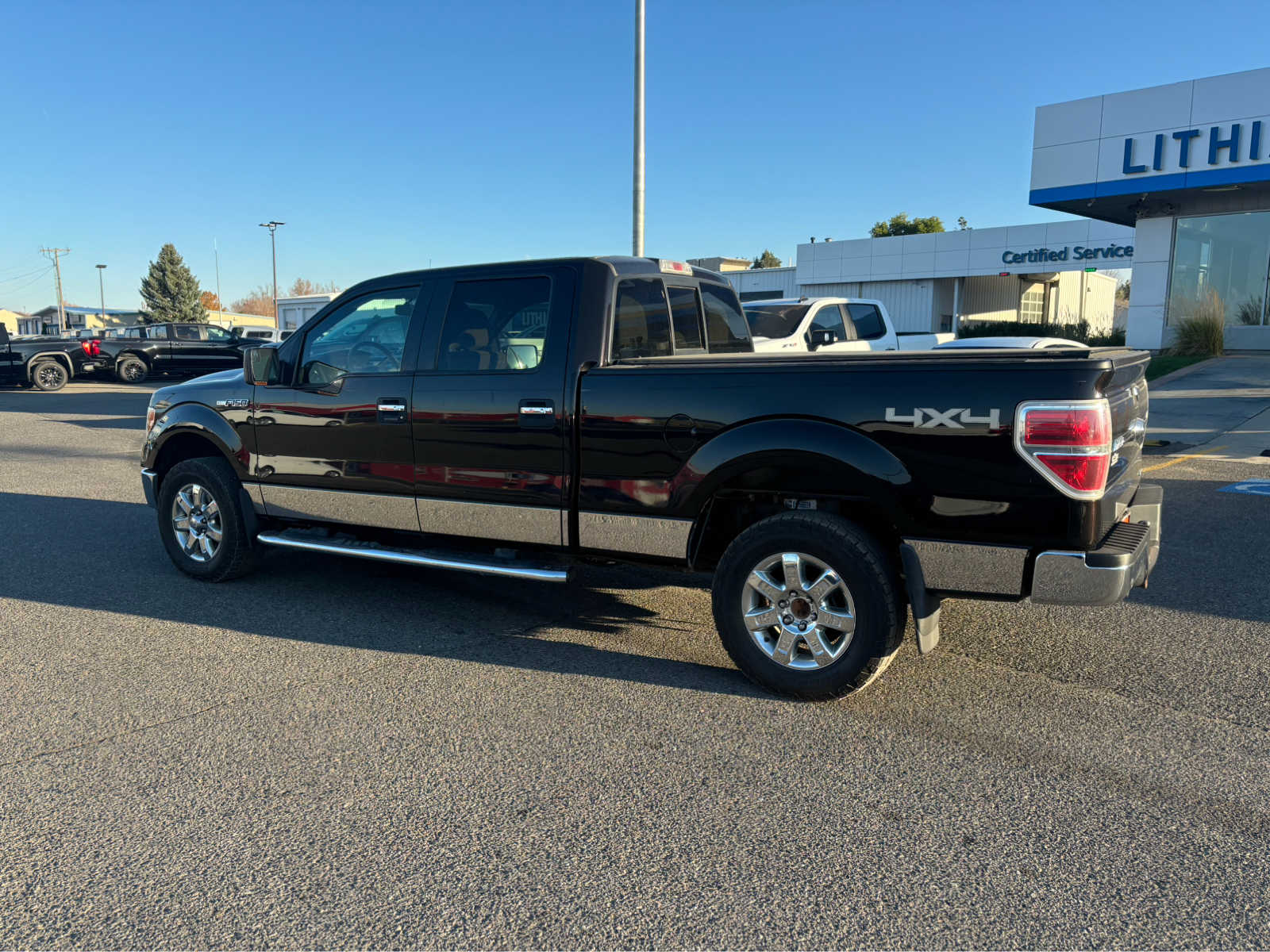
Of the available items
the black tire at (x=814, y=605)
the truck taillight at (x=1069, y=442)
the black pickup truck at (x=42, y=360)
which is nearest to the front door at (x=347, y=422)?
the black tire at (x=814, y=605)

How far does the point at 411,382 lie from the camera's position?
5.45m

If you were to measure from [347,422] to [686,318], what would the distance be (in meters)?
2.08

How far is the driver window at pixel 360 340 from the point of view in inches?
222

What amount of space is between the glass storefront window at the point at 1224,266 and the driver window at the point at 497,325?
22.7 m

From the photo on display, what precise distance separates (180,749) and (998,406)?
3538 millimetres

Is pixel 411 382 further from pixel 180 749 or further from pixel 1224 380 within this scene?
pixel 1224 380

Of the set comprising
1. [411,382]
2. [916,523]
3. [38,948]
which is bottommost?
[38,948]

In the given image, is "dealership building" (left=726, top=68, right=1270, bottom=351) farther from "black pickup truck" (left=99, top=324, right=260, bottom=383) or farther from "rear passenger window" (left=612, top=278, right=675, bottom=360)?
"black pickup truck" (left=99, top=324, right=260, bottom=383)

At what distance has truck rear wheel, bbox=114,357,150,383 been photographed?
25422 mm

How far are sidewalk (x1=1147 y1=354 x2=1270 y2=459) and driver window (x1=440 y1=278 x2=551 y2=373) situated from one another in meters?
10.2

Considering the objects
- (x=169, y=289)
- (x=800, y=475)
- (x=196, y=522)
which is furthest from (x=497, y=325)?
(x=169, y=289)

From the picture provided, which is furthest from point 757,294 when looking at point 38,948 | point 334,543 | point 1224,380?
point 38,948

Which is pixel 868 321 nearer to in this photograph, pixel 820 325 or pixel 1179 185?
pixel 820 325

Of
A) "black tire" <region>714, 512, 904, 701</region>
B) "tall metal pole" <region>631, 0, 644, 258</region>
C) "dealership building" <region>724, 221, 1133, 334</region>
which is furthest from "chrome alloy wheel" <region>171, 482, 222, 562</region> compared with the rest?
"dealership building" <region>724, 221, 1133, 334</region>
